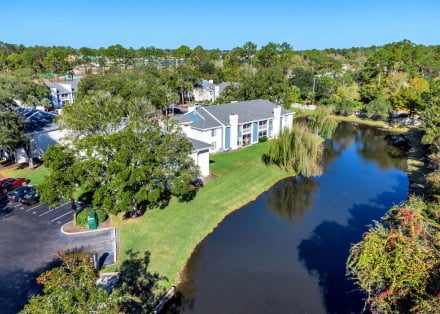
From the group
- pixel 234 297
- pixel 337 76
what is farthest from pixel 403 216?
pixel 337 76

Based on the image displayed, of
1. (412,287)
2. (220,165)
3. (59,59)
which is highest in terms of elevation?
(59,59)

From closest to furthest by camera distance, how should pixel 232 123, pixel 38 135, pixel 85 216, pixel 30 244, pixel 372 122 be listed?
pixel 30 244 < pixel 85 216 < pixel 38 135 < pixel 232 123 < pixel 372 122

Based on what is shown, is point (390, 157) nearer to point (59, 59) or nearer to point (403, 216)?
point (403, 216)

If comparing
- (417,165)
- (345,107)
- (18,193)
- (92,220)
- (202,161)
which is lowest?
(92,220)

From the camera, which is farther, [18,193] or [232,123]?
[232,123]

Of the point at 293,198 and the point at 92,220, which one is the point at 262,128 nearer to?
the point at 293,198

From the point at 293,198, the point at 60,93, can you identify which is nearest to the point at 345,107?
the point at 293,198
